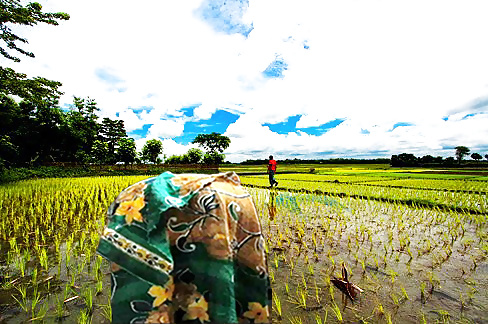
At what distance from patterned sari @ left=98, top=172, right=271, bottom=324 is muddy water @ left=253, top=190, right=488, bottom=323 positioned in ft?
5.19

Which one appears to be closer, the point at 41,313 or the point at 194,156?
the point at 41,313

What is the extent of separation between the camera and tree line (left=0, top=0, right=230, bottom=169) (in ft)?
33.8

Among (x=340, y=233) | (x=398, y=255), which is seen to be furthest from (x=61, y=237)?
(x=398, y=255)

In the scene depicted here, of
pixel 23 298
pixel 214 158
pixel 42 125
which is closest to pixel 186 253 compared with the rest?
pixel 23 298

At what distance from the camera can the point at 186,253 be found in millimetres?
818

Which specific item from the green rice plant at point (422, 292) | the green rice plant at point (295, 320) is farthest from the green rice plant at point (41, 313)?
the green rice plant at point (422, 292)

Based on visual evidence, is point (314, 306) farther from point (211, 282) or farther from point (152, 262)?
point (152, 262)

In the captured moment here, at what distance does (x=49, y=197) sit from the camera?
7.08 m

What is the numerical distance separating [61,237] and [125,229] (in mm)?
4342

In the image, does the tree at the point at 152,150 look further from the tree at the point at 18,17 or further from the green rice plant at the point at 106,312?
the green rice plant at the point at 106,312

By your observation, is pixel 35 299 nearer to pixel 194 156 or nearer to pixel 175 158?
pixel 194 156

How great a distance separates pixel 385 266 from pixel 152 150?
119ft

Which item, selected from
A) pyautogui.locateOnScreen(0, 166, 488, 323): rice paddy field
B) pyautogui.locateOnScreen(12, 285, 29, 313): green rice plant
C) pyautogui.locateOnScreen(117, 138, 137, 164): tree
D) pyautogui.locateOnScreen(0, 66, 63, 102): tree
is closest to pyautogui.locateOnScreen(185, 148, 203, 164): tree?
pyautogui.locateOnScreen(117, 138, 137, 164): tree

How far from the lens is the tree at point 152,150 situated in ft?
116
